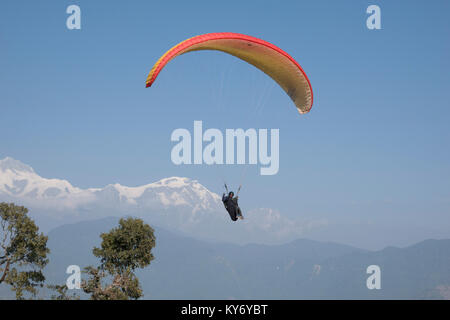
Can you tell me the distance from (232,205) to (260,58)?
7700 millimetres

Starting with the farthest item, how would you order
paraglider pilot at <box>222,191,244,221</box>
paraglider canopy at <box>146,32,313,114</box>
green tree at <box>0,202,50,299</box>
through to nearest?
1. green tree at <box>0,202,50,299</box>
2. paraglider pilot at <box>222,191,244,221</box>
3. paraglider canopy at <box>146,32,313,114</box>

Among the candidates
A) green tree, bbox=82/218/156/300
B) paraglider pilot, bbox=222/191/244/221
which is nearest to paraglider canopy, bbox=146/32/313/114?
paraglider pilot, bbox=222/191/244/221

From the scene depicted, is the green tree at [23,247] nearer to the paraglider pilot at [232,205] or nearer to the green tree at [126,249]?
the green tree at [126,249]

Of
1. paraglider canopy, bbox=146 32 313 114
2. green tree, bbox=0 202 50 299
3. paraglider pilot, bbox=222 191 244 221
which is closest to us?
paraglider canopy, bbox=146 32 313 114

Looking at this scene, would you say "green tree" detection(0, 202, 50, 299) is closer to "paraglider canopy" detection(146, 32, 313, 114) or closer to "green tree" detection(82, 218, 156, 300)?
"green tree" detection(82, 218, 156, 300)

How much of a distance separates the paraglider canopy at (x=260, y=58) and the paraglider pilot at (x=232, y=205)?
650 cm

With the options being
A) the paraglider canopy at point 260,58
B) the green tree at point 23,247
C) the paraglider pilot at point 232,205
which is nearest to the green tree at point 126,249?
the green tree at point 23,247

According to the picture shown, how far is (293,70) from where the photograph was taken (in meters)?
25.4

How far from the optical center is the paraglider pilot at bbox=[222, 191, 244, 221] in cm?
2267

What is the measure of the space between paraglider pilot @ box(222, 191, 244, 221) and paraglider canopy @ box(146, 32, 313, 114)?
6.50 meters

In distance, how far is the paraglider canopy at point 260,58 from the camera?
832 inches
